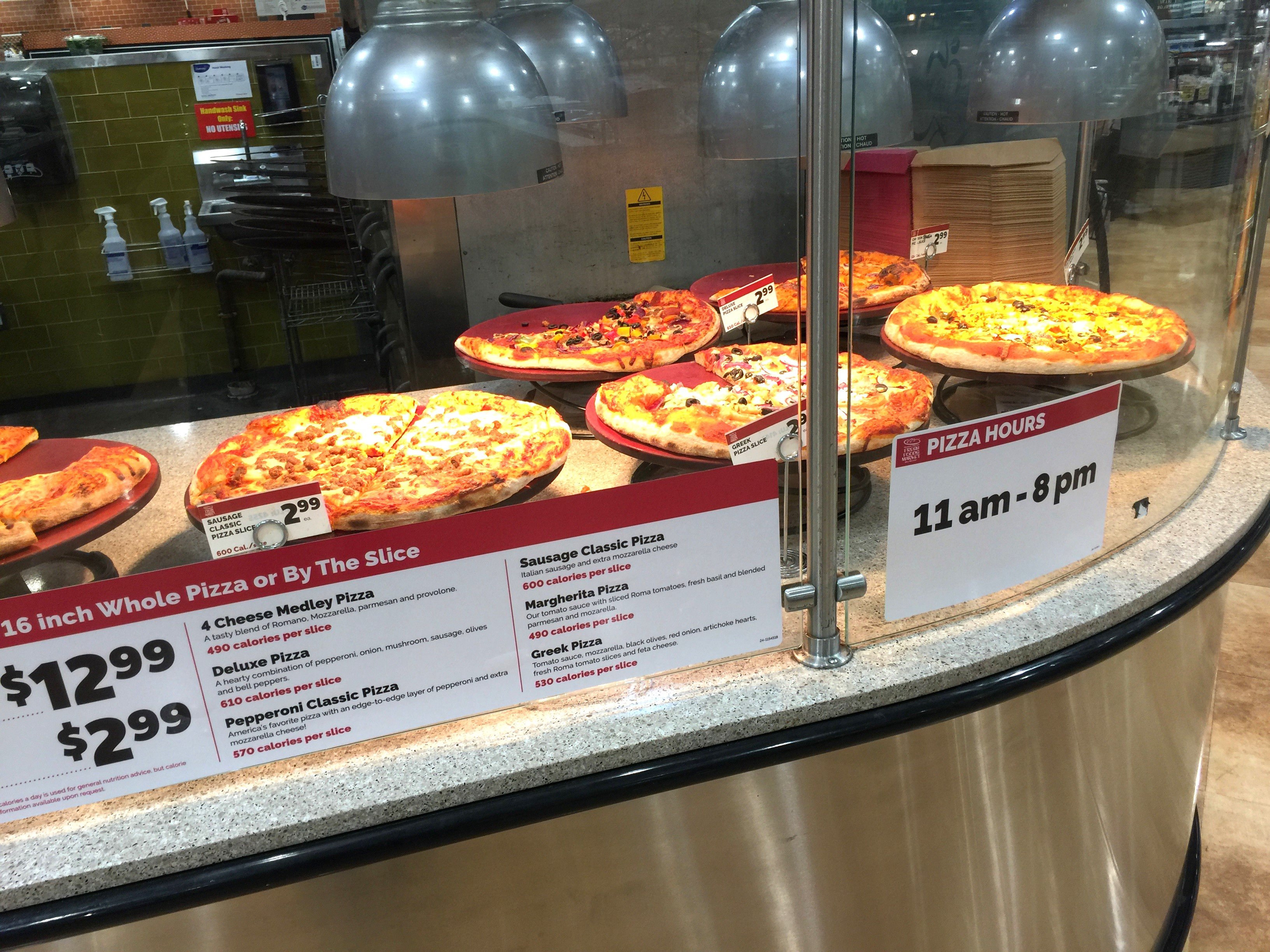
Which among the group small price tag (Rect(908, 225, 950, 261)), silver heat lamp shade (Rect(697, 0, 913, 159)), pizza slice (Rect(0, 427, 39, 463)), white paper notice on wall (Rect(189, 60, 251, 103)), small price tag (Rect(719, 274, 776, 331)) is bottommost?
pizza slice (Rect(0, 427, 39, 463))

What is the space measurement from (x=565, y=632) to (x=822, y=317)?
463 mm

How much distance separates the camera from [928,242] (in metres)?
1.67

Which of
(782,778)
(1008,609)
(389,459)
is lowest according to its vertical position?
(782,778)

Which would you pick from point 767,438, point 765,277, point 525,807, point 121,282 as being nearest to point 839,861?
point 525,807

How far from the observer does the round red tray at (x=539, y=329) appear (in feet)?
5.56

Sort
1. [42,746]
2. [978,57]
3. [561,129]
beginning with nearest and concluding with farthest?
[42,746] < [561,129] < [978,57]

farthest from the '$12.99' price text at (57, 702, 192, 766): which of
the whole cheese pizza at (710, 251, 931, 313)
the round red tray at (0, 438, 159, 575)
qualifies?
the whole cheese pizza at (710, 251, 931, 313)

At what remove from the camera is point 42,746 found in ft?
3.22

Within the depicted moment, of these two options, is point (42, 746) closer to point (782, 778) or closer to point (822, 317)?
point (782, 778)

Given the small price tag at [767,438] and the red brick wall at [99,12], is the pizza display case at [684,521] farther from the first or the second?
the red brick wall at [99,12]

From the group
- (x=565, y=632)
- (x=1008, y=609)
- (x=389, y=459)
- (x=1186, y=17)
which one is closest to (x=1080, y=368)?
(x=1008, y=609)

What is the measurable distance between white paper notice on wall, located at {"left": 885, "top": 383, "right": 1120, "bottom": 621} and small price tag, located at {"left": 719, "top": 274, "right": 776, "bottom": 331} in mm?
318

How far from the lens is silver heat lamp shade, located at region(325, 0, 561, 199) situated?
4.07ft

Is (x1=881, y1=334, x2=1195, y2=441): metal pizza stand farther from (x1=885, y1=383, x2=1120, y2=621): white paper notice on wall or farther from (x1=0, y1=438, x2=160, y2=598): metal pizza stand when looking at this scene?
(x1=0, y1=438, x2=160, y2=598): metal pizza stand
